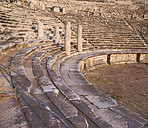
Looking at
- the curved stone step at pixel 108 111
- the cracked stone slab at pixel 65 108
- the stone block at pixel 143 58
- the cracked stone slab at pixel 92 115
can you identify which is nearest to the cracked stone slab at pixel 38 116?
the cracked stone slab at pixel 65 108

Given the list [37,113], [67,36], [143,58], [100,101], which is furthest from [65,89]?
[143,58]

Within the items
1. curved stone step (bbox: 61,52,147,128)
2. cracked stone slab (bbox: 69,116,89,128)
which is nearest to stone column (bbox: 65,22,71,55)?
curved stone step (bbox: 61,52,147,128)

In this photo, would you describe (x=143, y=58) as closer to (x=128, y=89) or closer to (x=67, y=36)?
(x=67, y=36)

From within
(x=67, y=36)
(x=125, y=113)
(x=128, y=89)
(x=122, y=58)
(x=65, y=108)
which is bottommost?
→ (x=128, y=89)

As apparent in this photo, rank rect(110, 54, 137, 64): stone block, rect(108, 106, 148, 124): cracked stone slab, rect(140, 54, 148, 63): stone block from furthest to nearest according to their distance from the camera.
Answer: rect(140, 54, 148, 63): stone block → rect(110, 54, 137, 64): stone block → rect(108, 106, 148, 124): cracked stone slab

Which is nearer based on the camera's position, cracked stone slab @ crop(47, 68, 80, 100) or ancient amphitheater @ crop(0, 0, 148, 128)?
ancient amphitheater @ crop(0, 0, 148, 128)

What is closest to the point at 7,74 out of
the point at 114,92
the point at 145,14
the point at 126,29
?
the point at 114,92

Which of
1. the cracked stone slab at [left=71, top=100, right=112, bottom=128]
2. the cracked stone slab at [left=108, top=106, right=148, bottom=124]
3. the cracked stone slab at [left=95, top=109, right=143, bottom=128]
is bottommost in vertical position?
the cracked stone slab at [left=108, top=106, right=148, bottom=124]

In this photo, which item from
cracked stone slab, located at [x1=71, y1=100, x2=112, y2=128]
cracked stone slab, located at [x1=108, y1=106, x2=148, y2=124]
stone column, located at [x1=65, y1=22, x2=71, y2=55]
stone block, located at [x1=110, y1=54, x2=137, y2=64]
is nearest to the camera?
cracked stone slab, located at [x1=71, y1=100, x2=112, y2=128]

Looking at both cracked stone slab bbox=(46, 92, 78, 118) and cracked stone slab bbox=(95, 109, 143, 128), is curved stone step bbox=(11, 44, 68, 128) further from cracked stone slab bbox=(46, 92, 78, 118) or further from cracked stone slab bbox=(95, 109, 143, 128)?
cracked stone slab bbox=(95, 109, 143, 128)

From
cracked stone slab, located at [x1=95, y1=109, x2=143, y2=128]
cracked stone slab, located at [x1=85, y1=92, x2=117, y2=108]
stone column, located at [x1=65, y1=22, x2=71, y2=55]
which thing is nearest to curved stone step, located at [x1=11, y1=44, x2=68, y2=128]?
cracked stone slab, located at [x1=95, y1=109, x2=143, y2=128]

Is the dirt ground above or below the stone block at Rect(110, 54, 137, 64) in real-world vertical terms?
below

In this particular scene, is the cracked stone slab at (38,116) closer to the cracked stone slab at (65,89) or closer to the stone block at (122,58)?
the cracked stone slab at (65,89)

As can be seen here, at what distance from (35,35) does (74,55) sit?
3.60m
